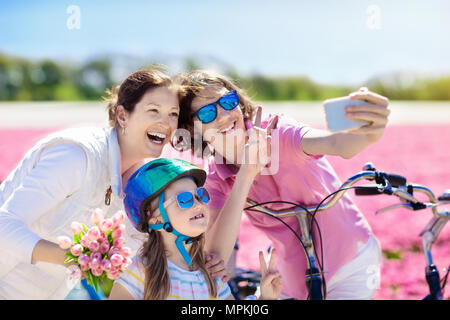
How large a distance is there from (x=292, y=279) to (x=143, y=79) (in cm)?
128

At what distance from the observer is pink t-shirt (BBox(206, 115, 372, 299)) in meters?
2.58

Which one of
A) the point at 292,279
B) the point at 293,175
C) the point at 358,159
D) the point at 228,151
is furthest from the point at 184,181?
the point at 358,159

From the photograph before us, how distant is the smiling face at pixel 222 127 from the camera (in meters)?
2.60

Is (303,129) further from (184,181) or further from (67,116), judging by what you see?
(67,116)

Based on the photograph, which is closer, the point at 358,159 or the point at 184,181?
the point at 184,181

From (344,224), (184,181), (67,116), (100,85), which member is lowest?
(344,224)

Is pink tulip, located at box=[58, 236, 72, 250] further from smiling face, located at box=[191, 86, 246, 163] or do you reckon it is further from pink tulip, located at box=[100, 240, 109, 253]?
smiling face, located at box=[191, 86, 246, 163]

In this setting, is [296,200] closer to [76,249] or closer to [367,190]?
[367,190]

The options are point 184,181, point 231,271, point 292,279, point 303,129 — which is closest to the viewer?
point 184,181

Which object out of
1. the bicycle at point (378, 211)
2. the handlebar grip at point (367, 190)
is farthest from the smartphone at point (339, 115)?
the handlebar grip at point (367, 190)

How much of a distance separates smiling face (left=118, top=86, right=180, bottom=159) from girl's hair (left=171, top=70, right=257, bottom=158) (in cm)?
6

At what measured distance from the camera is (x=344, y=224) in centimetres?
273

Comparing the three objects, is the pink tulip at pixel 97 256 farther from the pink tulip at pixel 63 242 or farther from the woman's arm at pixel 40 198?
the woman's arm at pixel 40 198

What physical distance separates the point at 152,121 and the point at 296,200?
2.63 ft
